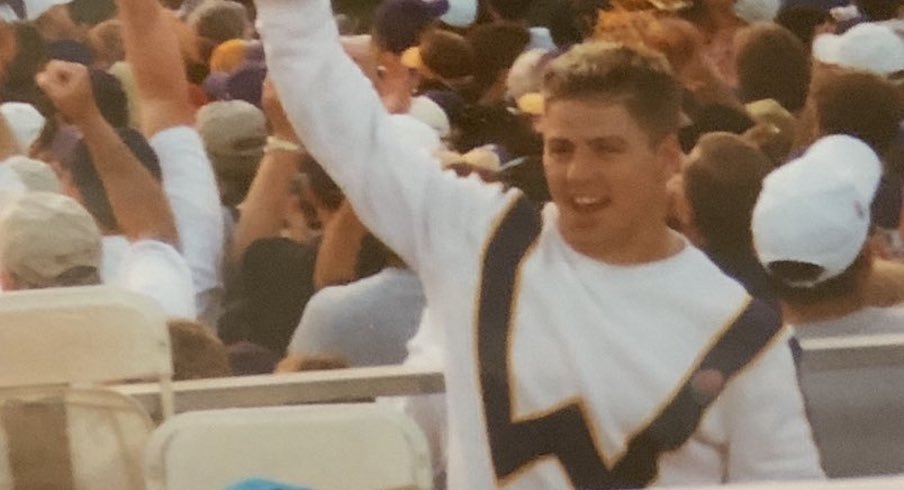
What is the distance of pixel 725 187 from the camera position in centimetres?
157

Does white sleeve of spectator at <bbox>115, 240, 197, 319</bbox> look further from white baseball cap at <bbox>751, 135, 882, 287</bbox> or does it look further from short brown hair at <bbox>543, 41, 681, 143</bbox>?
white baseball cap at <bbox>751, 135, 882, 287</bbox>

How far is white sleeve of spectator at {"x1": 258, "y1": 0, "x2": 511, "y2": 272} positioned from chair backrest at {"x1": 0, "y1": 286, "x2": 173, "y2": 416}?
276mm

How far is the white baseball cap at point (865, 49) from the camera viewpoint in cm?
157

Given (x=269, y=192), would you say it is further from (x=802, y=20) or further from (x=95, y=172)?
(x=802, y=20)

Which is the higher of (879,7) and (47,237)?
(879,7)

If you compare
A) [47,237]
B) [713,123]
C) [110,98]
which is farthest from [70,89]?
[713,123]

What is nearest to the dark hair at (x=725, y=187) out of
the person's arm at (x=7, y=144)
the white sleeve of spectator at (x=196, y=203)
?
the white sleeve of spectator at (x=196, y=203)

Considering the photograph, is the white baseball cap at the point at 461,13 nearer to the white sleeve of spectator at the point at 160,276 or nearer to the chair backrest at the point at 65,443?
the white sleeve of spectator at the point at 160,276

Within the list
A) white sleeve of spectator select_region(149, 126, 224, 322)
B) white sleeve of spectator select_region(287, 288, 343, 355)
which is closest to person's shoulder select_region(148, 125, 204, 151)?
white sleeve of spectator select_region(149, 126, 224, 322)

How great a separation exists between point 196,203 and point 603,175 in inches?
18.6

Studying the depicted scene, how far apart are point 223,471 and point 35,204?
37 cm

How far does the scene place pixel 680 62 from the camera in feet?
5.10

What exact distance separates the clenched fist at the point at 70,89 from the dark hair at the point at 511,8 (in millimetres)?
468

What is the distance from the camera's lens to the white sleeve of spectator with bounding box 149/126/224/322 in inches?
65.2
